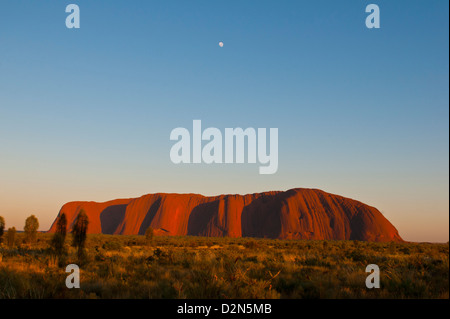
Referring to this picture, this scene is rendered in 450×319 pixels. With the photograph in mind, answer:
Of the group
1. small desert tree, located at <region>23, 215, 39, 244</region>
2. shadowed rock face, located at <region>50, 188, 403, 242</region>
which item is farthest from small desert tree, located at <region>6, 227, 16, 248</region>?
shadowed rock face, located at <region>50, 188, 403, 242</region>

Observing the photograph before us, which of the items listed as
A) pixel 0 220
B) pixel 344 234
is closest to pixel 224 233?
pixel 344 234

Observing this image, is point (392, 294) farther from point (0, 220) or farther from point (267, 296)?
point (0, 220)

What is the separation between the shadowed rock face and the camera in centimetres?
10844

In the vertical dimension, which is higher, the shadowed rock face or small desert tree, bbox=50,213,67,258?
small desert tree, bbox=50,213,67,258

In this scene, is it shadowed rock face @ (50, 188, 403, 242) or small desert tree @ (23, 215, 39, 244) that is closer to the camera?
small desert tree @ (23, 215, 39, 244)

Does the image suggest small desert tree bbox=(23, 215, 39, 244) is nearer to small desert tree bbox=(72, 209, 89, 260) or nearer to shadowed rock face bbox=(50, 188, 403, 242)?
small desert tree bbox=(72, 209, 89, 260)

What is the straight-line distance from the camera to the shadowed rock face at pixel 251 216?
4269 inches

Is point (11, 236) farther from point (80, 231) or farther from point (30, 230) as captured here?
point (80, 231)

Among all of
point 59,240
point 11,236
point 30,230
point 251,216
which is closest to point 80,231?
point 59,240

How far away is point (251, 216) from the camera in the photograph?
402 feet

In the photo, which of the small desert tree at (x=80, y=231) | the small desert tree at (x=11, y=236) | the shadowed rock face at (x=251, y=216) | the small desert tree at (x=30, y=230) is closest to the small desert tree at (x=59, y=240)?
the small desert tree at (x=80, y=231)

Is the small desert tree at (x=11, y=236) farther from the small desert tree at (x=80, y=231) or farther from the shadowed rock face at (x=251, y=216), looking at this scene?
the shadowed rock face at (x=251, y=216)
